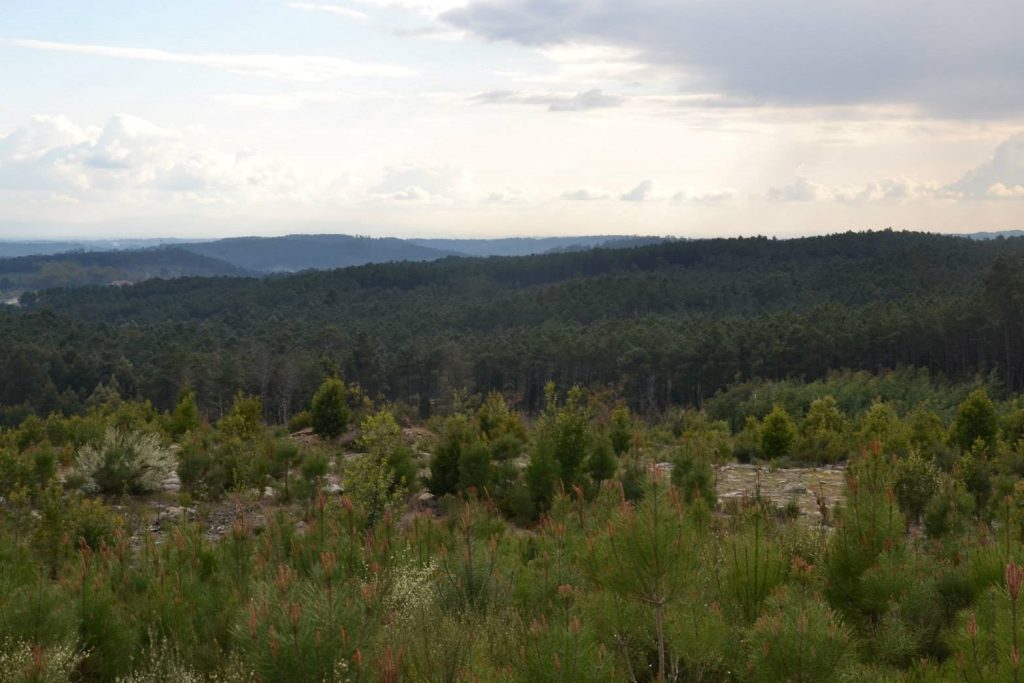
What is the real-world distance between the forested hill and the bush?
46.4 m

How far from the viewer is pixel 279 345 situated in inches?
3300

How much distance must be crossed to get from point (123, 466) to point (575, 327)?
78.4 meters

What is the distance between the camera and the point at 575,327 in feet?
298

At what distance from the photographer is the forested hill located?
58156 mm

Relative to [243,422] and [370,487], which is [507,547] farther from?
[243,422]

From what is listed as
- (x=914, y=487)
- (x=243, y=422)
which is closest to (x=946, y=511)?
(x=914, y=487)

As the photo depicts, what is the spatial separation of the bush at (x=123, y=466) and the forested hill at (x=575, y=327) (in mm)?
46437

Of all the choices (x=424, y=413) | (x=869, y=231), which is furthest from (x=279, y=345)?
Result: (x=869, y=231)

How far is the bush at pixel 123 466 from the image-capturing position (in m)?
13.7

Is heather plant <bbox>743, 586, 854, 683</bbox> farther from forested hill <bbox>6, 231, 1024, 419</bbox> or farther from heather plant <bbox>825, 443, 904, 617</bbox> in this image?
forested hill <bbox>6, 231, 1024, 419</bbox>

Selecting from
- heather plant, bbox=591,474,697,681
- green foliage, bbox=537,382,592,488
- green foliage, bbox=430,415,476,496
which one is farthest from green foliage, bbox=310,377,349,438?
heather plant, bbox=591,474,697,681

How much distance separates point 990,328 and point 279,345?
209 feet

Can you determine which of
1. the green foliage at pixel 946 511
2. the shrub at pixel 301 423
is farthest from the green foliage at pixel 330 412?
the green foliage at pixel 946 511

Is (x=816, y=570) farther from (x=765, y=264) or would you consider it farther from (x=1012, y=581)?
(x=765, y=264)
